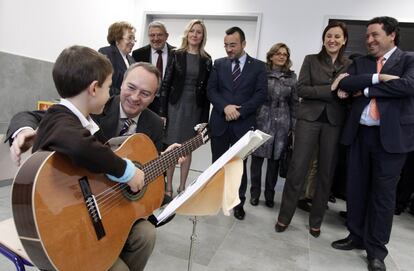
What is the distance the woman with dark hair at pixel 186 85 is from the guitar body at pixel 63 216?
1670mm

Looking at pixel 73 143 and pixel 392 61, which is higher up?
pixel 392 61

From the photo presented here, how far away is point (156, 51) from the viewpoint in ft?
9.64

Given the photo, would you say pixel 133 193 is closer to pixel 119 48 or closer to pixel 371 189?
pixel 371 189

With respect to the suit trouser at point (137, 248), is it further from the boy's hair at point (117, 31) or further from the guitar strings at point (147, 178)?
the boy's hair at point (117, 31)

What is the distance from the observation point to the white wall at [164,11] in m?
2.97

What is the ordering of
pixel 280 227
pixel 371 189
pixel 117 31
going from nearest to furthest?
pixel 371 189 → pixel 280 227 → pixel 117 31

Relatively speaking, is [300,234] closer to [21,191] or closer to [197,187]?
[197,187]

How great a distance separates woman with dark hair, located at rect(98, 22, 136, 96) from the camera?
8.73 feet

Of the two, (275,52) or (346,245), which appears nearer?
(346,245)

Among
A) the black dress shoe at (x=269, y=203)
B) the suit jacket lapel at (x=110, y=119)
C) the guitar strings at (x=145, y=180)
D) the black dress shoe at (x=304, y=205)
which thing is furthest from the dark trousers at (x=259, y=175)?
the suit jacket lapel at (x=110, y=119)

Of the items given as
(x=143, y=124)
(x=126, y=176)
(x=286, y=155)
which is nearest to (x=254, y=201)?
(x=286, y=155)

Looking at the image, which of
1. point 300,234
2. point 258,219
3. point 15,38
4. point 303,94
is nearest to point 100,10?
point 15,38

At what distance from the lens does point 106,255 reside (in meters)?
1.08

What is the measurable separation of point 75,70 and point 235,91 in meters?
1.72
